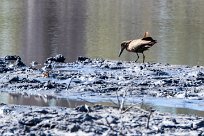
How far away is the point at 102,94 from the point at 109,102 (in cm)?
77

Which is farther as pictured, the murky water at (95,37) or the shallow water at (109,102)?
the murky water at (95,37)

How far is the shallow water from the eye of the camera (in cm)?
1150

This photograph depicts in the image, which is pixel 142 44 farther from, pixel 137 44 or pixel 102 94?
pixel 102 94

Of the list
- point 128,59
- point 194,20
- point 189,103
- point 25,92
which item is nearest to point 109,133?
point 189,103

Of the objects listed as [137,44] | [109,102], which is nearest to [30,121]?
[109,102]

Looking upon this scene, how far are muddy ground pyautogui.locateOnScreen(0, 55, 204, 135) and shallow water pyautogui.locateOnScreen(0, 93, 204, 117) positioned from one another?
0.12 ft

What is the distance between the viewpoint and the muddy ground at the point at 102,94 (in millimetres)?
8695

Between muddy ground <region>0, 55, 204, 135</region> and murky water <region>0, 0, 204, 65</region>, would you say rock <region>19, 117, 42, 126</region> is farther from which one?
murky water <region>0, 0, 204, 65</region>

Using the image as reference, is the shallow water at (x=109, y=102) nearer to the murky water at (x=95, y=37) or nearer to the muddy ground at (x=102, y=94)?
the muddy ground at (x=102, y=94)

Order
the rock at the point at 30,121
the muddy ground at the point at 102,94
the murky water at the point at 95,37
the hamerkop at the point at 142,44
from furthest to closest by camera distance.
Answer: the murky water at the point at 95,37 → the hamerkop at the point at 142,44 → the rock at the point at 30,121 → the muddy ground at the point at 102,94

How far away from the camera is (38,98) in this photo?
495 inches

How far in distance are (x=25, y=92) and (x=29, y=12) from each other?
1309 inches

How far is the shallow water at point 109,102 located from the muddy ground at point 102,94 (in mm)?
38

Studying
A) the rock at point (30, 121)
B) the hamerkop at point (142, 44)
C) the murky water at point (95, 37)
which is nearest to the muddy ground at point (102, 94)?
the rock at point (30, 121)
